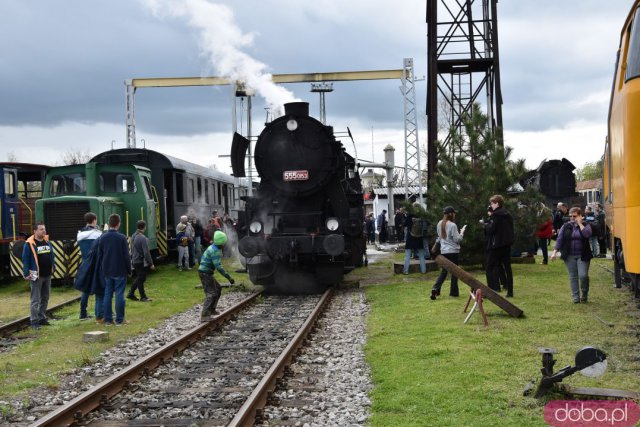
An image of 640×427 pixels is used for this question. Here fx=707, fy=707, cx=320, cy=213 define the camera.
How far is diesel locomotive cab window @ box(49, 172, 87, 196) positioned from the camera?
19203mm

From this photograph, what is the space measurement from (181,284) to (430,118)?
9.27m

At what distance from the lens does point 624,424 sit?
211 inches

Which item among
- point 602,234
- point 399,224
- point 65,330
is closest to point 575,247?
point 65,330

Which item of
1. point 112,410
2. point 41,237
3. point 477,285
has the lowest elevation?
point 112,410

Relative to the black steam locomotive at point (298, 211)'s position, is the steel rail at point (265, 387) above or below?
below

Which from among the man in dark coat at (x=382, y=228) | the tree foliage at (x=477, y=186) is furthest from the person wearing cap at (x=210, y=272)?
the man in dark coat at (x=382, y=228)

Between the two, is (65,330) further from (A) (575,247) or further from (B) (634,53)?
(B) (634,53)

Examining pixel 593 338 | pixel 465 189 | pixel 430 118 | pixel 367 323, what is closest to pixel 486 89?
pixel 430 118

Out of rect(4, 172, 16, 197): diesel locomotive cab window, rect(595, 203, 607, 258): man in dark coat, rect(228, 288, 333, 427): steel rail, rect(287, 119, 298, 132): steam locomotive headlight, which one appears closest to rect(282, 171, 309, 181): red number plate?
rect(287, 119, 298, 132): steam locomotive headlight

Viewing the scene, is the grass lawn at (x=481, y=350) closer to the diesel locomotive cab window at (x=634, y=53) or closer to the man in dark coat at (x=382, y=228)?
the diesel locomotive cab window at (x=634, y=53)

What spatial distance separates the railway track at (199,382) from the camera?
623 centimetres

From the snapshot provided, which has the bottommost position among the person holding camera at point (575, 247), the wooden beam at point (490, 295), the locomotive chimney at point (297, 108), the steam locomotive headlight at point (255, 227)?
the wooden beam at point (490, 295)

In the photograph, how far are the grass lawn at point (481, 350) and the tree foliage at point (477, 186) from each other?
3259 millimetres

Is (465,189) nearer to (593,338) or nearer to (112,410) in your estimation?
(593,338)
